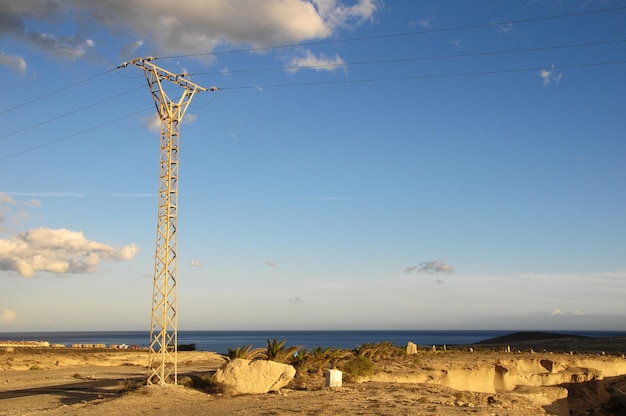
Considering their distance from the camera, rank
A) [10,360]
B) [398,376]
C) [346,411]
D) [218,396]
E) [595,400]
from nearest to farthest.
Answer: [346,411], [218,396], [398,376], [595,400], [10,360]

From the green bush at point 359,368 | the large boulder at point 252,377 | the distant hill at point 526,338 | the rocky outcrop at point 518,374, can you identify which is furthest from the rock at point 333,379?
the distant hill at point 526,338

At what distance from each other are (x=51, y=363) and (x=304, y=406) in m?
26.9

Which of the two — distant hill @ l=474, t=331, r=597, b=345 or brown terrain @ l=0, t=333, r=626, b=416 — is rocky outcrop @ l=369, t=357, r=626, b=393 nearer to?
brown terrain @ l=0, t=333, r=626, b=416

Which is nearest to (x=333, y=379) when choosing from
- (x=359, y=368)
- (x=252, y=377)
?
(x=252, y=377)

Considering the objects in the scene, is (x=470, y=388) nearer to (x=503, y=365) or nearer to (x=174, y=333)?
(x=503, y=365)

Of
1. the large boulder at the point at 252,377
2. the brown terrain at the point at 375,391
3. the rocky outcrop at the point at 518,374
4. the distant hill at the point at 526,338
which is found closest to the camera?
the brown terrain at the point at 375,391

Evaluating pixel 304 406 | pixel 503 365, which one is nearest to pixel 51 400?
pixel 304 406

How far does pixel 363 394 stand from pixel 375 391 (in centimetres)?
94

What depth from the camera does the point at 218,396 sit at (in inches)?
701

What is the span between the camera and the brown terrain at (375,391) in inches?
601

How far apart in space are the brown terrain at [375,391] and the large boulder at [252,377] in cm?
34

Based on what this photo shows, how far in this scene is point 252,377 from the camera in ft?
60.4

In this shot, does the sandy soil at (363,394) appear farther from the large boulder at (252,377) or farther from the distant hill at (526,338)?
the distant hill at (526,338)

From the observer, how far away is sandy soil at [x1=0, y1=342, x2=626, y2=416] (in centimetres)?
1513
